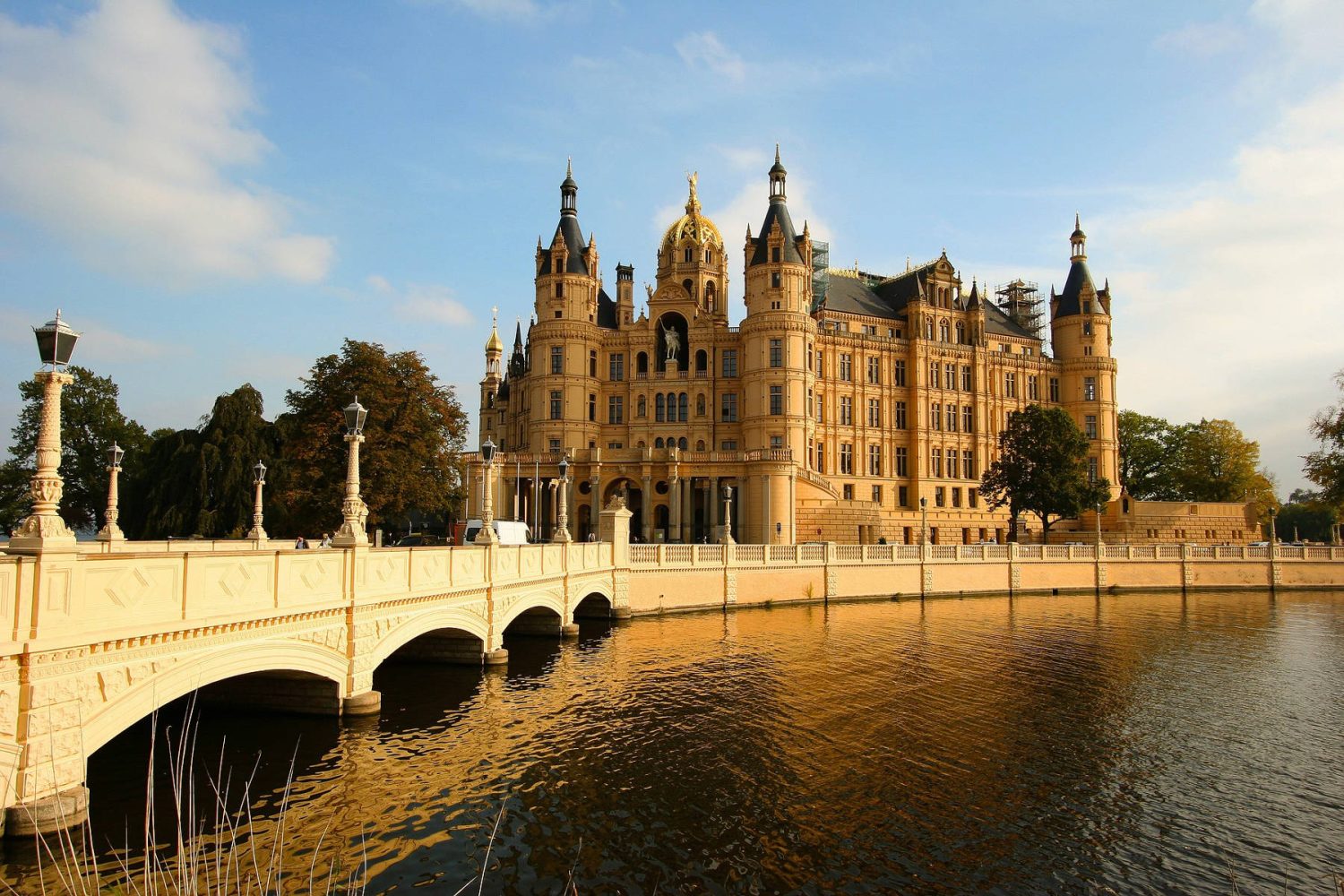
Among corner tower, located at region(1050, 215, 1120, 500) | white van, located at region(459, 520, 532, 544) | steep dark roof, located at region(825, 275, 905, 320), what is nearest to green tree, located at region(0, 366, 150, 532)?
white van, located at region(459, 520, 532, 544)

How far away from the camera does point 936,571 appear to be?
4775 centimetres

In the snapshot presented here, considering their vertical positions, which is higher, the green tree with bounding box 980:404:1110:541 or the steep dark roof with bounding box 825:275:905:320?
the steep dark roof with bounding box 825:275:905:320

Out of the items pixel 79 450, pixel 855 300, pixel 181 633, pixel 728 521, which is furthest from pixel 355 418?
pixel 855 300

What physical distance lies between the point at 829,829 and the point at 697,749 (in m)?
4.28

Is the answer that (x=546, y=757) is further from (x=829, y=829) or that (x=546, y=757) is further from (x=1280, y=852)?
(x=1280, y=852)

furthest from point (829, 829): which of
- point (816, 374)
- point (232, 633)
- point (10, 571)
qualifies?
point (816, 374)

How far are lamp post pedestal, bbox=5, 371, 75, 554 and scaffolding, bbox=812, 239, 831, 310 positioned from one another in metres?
67.5

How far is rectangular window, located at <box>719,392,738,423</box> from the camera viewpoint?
6744cm

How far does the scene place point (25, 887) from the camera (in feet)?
32.1

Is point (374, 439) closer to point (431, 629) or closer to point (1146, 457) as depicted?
point (431, 629)

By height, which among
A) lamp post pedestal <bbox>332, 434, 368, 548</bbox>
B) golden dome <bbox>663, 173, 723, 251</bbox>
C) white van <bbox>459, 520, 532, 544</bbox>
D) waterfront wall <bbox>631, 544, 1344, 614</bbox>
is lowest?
waterfront wall <bbox>631, 544, 1344, 614</bbox>

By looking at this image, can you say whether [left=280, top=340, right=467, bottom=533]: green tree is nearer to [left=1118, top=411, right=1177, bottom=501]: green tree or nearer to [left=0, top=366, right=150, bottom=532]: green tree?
[left=0, top=366, right=150, bottom=532]: green tree

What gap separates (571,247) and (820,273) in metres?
24.3

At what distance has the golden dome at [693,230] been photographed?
73875 mm
